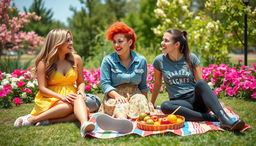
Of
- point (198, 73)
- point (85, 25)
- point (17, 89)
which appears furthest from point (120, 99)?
point (85, 25)

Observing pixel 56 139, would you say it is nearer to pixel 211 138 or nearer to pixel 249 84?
pixel 211 138

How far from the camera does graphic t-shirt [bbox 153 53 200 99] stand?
393 cm

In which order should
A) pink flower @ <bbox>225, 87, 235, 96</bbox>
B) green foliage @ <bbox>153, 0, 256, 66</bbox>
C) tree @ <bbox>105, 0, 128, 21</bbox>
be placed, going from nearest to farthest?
pink flower @ <bbox>225, 87, 235, 96</bbox>, green foliage @ <bbox>153, 0, 256, 66</bbox>, tree @ <bbox>105, 0, 128, 21</bbox>

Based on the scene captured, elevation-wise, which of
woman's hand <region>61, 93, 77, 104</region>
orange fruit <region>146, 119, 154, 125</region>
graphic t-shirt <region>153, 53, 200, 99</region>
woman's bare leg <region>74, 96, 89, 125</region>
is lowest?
orange fruit <region>146, 119, 154, 125</region>

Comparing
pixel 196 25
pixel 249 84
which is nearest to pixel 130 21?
pixel 196 25

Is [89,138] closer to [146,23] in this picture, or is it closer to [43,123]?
[43,123]

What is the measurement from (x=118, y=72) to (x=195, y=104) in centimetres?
117

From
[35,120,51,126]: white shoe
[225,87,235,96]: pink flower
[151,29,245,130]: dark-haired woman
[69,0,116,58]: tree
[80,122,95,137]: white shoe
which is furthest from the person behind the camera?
[69,0,116,58]: tree

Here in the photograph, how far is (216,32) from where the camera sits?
8062 mm

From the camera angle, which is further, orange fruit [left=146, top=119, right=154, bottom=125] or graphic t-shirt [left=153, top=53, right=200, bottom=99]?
graphic t-shirt [left=153, top=53, right=200, bottom=99]

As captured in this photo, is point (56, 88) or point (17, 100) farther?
Result: point (17, 100)

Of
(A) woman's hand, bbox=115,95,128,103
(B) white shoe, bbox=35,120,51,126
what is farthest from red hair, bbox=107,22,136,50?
(B) white shoe, bbox=35,120,51,126

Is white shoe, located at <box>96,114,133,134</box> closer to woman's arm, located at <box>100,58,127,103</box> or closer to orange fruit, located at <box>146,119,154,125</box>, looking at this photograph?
orange fruit, located at <box>146,119,154,125</box>

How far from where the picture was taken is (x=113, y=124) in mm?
3244
